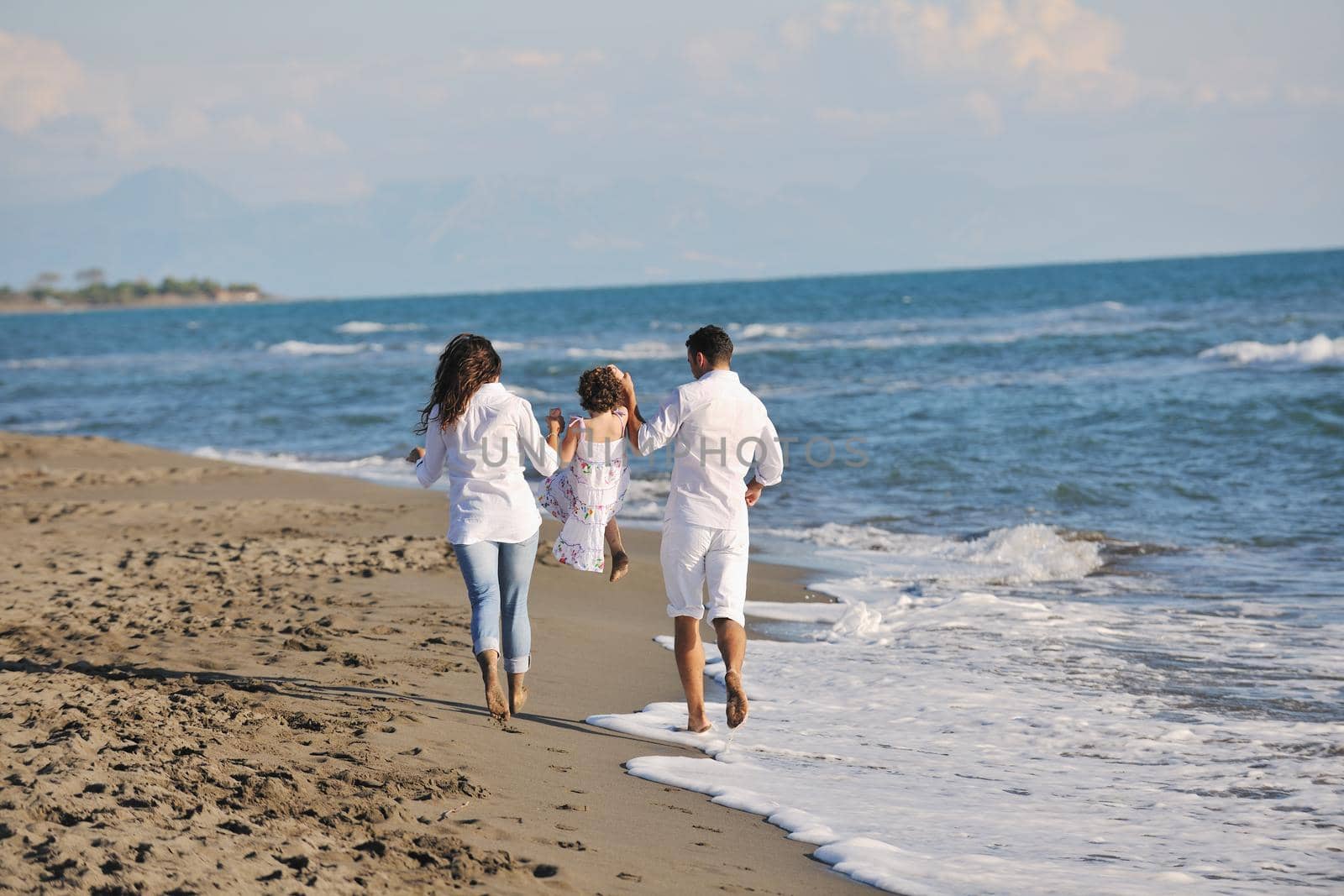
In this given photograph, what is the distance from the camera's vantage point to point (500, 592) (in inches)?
208

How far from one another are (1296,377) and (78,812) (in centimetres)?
2213

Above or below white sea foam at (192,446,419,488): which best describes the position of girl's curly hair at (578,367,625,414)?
above

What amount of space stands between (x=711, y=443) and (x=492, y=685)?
1.44m

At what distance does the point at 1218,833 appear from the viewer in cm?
438

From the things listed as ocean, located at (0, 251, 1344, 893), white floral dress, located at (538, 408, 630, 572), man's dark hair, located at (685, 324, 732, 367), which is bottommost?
ocean, located at (0, 251, 1344, 893)

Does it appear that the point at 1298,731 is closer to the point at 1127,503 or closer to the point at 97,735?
the point at 97,735

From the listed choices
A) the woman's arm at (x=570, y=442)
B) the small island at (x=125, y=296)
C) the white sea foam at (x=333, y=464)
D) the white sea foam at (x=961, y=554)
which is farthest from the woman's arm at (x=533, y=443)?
the small island at (x=125, y=296)

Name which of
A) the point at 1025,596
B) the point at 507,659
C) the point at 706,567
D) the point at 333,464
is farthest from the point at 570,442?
the point at 333,464

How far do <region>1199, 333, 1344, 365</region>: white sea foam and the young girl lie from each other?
22027 mm

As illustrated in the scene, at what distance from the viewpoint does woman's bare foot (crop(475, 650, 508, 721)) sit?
17.1ft

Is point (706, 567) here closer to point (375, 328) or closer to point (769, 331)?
point (769, 331)

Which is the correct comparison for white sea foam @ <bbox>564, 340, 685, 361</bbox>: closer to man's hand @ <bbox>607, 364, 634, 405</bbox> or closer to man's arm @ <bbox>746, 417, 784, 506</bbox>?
man's arm @ <bbox>746, 417, 784, 506</bbox>

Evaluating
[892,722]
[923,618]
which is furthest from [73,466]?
[892,722]

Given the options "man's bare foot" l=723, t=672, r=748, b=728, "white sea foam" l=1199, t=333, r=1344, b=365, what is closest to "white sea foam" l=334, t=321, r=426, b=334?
"white sea foam" l=1199, t=333, r=1344, b=365
